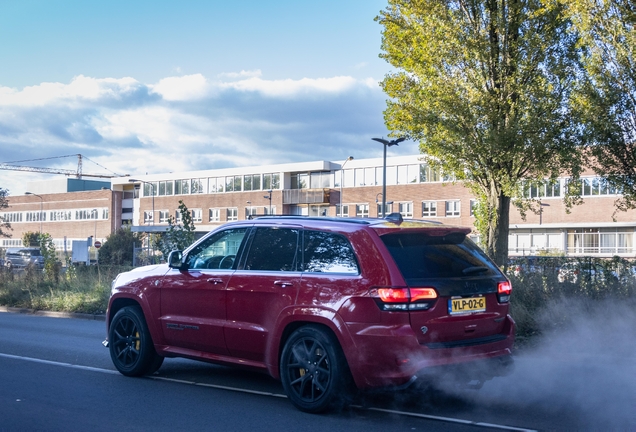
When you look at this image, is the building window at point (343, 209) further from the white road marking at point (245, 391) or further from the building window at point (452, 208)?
the white road marking at point (245, 391)

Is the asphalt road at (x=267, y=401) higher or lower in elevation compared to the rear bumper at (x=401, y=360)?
lower

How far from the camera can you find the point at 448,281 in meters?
6.37

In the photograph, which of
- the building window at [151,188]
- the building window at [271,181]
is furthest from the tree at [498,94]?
the building window at [151,188]

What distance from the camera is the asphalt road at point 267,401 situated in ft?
20.4

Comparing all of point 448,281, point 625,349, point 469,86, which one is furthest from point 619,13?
point 448,281

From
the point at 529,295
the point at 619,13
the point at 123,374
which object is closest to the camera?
the point at 123,374

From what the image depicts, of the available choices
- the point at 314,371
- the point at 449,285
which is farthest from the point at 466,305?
the point at 314,371

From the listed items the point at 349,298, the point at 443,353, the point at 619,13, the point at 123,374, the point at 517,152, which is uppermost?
the point at 619,13

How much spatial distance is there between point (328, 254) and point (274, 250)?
0.69 metres

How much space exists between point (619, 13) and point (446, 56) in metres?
4.72

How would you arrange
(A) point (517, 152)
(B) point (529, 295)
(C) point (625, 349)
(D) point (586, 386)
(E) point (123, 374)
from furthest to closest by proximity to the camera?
(A) point (517, 152) < (B) point (529, 295) < (C) point (625, 349) < (E) point (123, 374) < (D) point (586, 386)

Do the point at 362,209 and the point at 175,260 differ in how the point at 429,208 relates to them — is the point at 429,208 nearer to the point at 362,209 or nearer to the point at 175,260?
the point at 362,209

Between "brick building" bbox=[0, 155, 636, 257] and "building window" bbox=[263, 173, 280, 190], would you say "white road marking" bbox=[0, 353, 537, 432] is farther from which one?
"building window" bbox=[263, 173, 280, 190]

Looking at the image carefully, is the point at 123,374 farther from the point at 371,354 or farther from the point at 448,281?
the point at 448,281
